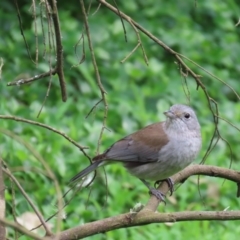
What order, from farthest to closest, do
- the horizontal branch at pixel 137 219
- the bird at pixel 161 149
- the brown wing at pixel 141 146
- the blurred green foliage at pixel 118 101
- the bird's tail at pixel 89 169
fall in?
the blurred green foliage at pixel 118 101
the brown wing at pixel 141 146
the bird at pixel 161 149
the bird's tail at pixel 89 169
the horizontal branch at pixel 137 219

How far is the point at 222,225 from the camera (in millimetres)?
6516

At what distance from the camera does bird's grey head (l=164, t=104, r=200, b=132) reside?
5.43 metres

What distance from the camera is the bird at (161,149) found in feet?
16.7

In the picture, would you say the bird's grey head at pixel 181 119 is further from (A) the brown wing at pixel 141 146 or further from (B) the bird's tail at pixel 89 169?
(B) the bird's tail at pixel 89 169

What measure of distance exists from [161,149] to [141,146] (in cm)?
19

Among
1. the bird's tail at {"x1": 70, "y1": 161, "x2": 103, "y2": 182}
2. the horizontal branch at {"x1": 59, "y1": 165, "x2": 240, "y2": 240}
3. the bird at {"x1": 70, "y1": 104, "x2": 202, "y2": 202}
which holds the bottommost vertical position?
the horizontal branch at {"x1": 59, "y1": 165, "x2": 240, "y2": 240}

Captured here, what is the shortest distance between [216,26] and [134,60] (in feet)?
7.07

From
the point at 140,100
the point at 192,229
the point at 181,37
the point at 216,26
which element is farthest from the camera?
the point at 216,26

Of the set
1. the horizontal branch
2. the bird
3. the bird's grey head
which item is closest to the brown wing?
the bird

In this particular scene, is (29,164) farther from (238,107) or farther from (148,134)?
(238,107)

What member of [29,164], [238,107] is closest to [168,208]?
[29,164]

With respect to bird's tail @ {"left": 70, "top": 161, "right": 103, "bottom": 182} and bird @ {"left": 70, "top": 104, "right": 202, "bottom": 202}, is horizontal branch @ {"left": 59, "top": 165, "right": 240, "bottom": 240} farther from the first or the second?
bird @ {"left": 70, "top": 104, "right": 202, "bottom": 202}

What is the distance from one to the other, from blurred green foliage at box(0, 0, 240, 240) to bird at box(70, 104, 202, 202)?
31 cm

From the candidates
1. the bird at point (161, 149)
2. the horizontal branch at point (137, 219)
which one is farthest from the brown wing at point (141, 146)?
the horizontal branch at point (137, 219)
